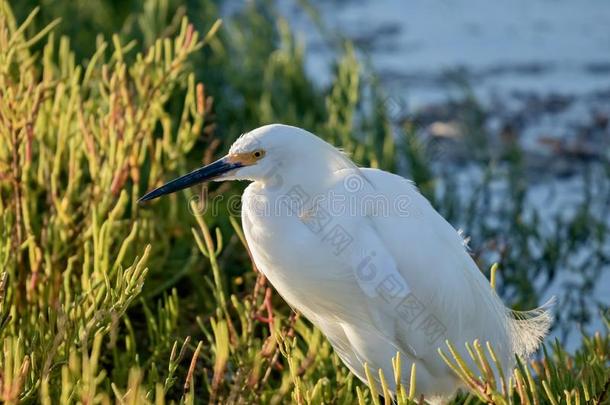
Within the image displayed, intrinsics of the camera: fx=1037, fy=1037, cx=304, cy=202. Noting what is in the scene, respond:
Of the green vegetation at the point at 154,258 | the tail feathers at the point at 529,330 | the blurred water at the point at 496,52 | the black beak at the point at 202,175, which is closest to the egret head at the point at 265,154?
the black beak at the point at 202,175

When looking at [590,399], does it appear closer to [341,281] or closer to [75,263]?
[341,281]

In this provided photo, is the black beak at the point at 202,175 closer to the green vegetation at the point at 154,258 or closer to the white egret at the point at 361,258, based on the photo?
the white egret at the point at 361,258

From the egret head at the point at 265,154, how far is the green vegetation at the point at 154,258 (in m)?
0.16

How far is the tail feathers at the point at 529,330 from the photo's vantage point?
2.71m

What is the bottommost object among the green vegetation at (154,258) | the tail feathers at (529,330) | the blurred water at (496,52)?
the blurred water at (496,52)

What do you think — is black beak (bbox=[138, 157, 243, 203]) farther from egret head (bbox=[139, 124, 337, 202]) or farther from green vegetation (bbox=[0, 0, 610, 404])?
green vegetation (bbox=[0, 0, 610, 404])

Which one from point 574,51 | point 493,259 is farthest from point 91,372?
point 574,51

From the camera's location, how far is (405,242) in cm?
249

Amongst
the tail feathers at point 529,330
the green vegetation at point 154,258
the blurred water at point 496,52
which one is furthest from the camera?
the blurred water at point 496,52

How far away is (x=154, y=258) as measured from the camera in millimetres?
3293

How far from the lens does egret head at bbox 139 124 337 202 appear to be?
7.42 ft

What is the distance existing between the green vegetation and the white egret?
0.09 m

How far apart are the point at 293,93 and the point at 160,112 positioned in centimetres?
183

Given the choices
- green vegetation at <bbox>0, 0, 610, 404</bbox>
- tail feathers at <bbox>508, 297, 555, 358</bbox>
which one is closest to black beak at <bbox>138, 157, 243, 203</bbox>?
green vegetation at <bbox>0, 0, 610, 404</bbox>
